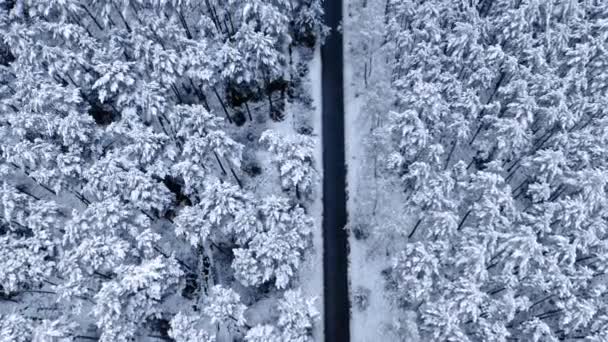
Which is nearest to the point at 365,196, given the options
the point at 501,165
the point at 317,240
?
the point at 317,240

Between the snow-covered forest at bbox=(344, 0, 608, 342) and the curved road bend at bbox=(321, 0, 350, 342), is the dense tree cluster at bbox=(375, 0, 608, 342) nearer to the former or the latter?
the snow-covered forest at bbox=(344, 0, 608, 342)

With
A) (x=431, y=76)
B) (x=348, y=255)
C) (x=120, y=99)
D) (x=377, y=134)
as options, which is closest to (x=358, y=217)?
(x=348, y=255)

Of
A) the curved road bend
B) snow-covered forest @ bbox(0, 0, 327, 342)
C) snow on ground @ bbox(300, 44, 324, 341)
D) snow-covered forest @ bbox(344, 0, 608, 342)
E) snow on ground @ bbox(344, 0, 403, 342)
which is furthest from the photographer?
snow on ground @ bbox(300, 44, 324, 341)

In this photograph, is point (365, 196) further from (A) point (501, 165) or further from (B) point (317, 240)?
(A) point (501, 165)

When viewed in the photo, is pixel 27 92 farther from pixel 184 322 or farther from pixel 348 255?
pixel 348 255

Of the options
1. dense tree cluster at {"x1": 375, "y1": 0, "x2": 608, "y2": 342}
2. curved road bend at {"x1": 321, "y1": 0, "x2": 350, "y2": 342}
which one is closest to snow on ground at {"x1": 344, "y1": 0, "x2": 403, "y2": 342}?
curved road bend at {"x1": 321, "y1": 0, "x2": 350, "y2": 342}

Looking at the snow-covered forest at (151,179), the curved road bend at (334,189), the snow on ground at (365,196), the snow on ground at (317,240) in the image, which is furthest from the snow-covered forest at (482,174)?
the snow-covered forest at (151,179)

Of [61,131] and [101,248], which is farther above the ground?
[61,131]
